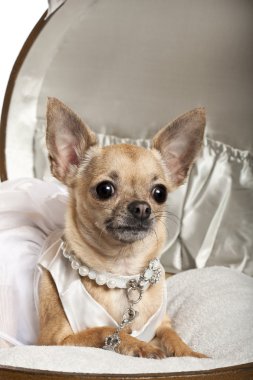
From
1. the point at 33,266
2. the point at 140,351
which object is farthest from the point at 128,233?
the point at 33,266

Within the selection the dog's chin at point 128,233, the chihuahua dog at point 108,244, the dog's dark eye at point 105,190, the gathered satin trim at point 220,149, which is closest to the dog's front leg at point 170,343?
the chihuahua dog at point 108,244

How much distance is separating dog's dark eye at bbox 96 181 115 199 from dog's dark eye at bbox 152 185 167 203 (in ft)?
0.38

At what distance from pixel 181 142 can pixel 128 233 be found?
37 cm

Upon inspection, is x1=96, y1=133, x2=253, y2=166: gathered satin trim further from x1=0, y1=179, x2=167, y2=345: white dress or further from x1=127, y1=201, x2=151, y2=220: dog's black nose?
x1=127, y1=201, x2=151, y2=220: dog's black nose

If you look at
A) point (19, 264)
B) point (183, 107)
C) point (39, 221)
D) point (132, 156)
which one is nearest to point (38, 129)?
point (183, 107)

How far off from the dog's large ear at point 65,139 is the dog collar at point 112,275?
0.65 ft

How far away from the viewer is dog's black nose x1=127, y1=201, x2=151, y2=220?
1579 mm

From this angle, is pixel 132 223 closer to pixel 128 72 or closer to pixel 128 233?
pixel 128 233

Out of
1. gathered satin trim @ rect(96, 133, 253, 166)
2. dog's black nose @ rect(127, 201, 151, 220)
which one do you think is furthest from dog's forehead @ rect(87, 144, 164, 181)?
gathered satin trim @ rect(96, 133, 253, 166)

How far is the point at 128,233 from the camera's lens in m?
1.62

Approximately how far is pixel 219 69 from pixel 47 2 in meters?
0.68

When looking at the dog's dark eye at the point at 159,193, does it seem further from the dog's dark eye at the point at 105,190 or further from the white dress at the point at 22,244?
the white dress at the point at 22,244

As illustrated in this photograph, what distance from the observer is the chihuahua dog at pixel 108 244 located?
5.44 ft

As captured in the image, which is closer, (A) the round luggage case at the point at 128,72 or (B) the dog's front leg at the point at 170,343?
(B) the dog's front leg at the point at 170,343
